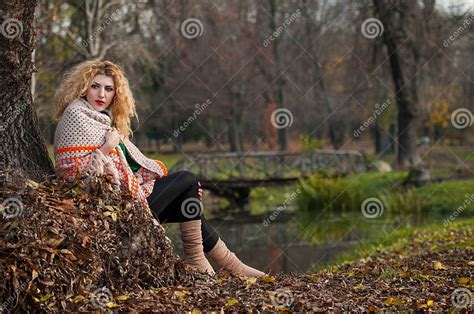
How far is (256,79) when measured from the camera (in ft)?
100

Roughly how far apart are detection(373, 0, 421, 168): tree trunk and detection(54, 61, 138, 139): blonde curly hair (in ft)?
42.3

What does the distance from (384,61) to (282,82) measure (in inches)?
400

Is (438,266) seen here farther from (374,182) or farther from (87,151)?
(374,182)

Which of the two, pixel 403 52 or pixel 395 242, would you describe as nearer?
pixel 395 242

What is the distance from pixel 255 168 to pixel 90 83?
12.8 m

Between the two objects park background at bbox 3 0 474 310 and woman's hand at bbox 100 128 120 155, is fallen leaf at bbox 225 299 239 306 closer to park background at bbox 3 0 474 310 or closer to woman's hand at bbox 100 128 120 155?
woman's hand at bbox 100 128 120 155

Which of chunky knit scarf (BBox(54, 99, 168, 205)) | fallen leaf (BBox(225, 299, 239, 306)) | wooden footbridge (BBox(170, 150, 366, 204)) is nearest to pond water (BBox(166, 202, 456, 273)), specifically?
wooden footbridge (BBox(170, 150, 366, 204))

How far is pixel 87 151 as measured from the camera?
4.61 m

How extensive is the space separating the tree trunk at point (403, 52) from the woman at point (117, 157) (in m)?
12.9

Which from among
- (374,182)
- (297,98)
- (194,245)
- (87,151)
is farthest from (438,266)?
(297,98)

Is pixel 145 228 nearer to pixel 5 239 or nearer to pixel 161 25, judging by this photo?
pixel 5 239

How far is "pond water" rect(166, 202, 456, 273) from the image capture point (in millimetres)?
9008

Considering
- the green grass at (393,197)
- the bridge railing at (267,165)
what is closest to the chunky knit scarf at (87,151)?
the green grass at (393,197)

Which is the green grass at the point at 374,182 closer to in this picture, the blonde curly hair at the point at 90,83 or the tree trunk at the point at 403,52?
the tree trunk at the point at 403,52
